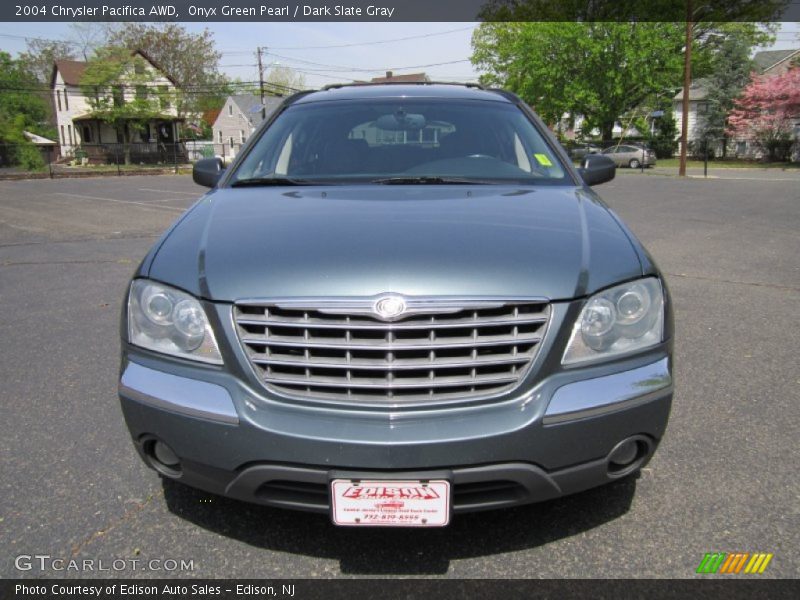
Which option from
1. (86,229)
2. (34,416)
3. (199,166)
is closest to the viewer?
(34,416)

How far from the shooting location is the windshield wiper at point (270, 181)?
9.87 ft

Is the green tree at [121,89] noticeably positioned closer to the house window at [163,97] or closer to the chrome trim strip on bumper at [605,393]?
the house window at [163,97]

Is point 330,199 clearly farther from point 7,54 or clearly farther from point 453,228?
point 7,54

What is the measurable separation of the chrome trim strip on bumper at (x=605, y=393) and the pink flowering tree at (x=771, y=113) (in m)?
46.2

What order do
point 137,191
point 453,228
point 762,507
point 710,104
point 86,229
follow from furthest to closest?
point 710,104 → point 137,191 → point 86,229 → point 762,507 → point 453,228

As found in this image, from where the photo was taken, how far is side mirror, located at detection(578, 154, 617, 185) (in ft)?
12.0

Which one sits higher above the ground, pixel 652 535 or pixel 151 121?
pixel 151 121

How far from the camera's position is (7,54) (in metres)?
61.2

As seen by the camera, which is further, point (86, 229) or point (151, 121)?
point (151, 121)

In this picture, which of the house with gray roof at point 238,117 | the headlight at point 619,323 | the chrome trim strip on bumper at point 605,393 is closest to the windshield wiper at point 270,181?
the headlight at point 619,323

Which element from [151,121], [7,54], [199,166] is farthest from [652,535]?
[7,54]
